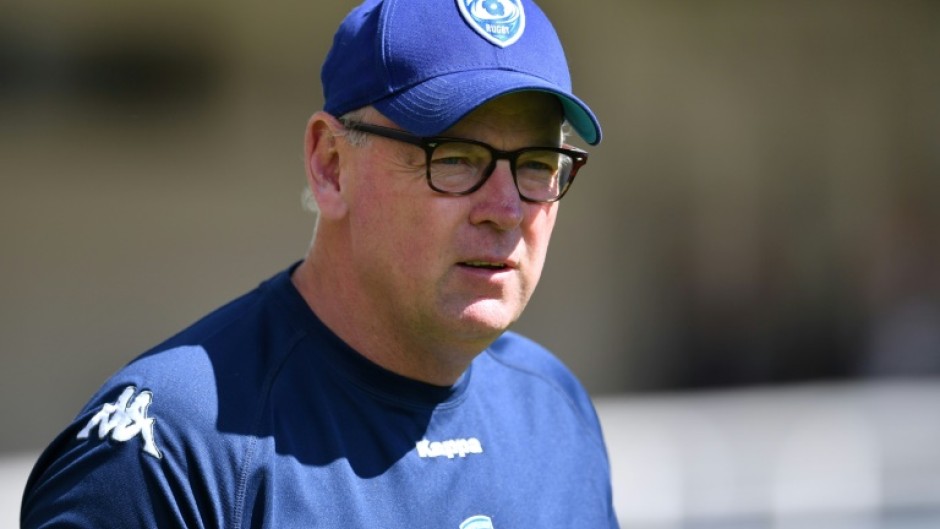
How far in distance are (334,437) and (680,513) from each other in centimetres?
386

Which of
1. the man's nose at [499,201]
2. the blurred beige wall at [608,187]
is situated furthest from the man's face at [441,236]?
the blurred beige wall at [608,187]

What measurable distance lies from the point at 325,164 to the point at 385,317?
0.30 meters

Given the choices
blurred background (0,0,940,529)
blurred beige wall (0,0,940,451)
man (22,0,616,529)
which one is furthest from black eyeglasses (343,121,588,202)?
blurred beige wall (0,0,940,451)

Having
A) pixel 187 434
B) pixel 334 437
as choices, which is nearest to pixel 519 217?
pixel 334 437

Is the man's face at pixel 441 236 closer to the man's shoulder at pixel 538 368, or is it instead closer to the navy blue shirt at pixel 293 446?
the navy blue shirt at pixel 293 446

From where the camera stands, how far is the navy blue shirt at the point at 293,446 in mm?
1835

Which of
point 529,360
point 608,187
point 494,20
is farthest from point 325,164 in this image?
point 608,187

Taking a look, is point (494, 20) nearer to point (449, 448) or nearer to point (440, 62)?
point (440, 62)

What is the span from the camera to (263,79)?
7.31 m

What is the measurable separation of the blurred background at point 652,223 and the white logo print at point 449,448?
330 cm

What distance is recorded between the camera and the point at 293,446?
197 cm

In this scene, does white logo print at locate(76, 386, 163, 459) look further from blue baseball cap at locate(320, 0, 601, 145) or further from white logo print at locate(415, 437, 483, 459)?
blue baseball cap at locate(320, 0, 601, 145)

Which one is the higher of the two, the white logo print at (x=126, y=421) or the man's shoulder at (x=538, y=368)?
the white logo print at (x=126, y=421)

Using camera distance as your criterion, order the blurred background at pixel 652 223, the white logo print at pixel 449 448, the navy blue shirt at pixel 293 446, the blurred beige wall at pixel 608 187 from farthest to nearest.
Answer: the blurred beige wall at pixel 608 187
the blurred background at pixel 652 223
the white logo print at pixel 449 448
the navy blue shirt at pixel 293 446
